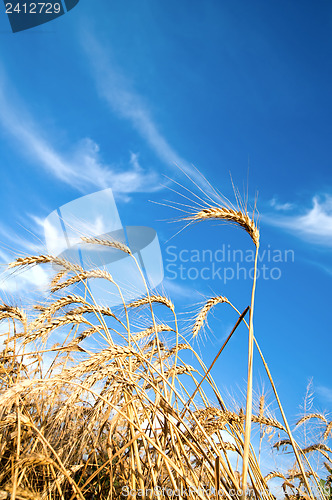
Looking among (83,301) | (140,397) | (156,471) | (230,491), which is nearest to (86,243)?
(83,301)

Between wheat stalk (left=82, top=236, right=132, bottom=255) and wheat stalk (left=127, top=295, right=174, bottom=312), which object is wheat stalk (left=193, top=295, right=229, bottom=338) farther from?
wheat stalk (left=82, top=236, right=132, bottom=255)

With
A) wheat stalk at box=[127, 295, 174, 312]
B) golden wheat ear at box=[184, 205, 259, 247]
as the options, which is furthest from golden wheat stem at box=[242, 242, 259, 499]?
wheat stalk at box=[127, 295, 174, 312]

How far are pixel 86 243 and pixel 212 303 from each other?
1.60m

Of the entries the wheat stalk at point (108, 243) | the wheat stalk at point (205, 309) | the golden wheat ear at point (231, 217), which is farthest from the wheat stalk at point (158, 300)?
the golden wheat ear at point (231, 217)

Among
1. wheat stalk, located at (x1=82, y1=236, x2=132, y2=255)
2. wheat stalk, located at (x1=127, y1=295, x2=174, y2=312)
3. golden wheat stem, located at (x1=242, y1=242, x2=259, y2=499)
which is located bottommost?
golden wheat stem, located at (x1=242, y1=242, x2=259, y2=499)

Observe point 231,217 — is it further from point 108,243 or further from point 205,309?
point 108,243

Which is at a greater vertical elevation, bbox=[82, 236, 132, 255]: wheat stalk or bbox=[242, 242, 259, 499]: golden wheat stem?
bbox=[82, 236, 132, 255]: wheat stalk

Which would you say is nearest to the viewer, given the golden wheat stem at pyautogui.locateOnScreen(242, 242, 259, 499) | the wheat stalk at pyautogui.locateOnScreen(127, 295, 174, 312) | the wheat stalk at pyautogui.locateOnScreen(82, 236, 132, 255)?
the golden wheat stem at pyautogui.locateOnScreen(242, 242, 259, 499)

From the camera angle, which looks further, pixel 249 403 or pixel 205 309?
pixel 205 309

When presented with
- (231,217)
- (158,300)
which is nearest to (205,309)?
(158,300)

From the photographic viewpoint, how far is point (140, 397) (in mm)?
2492

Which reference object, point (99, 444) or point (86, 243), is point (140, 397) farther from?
point (86, 243)

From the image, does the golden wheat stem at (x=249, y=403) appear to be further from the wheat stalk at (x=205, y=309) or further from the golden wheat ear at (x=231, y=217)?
the wheat stalk at (x=205, y=309)

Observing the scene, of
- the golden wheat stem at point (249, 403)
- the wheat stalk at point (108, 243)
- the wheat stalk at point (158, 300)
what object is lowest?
the golden wheat stem at point (249, 403)
